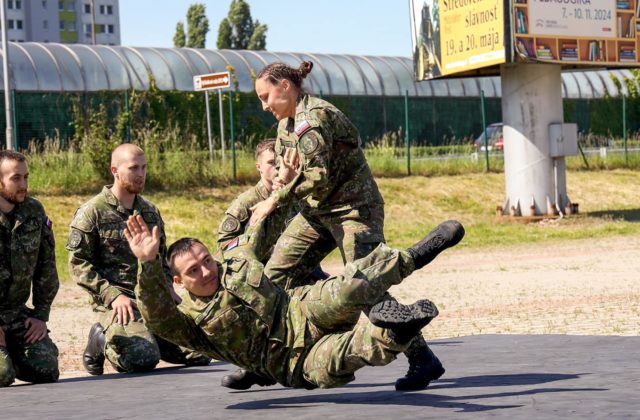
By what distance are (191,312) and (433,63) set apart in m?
19.7

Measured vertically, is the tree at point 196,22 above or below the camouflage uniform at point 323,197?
above

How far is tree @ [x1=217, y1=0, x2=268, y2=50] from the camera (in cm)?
10262

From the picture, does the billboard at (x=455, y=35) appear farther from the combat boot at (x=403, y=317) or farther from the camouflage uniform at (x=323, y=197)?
the combat boot at (x=403, y=317)

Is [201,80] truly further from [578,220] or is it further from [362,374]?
[362,374]

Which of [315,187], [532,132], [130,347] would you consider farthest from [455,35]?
[315,187]

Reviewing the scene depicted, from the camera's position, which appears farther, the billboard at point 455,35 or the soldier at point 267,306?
the billboard at point 455,35

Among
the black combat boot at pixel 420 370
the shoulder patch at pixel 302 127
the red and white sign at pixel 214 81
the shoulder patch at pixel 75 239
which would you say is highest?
the red and white sign at pixel 214 81

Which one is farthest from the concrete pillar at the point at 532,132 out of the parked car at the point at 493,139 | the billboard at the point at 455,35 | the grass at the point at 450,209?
Result: the parked car at the point at 493,139

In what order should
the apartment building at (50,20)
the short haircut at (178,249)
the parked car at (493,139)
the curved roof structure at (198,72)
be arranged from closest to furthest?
the short haircut at (178,249) < the curved roof structure at (198,72) < the parked car at (493,139) < the apartment building at (50,20)

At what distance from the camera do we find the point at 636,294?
534 inches

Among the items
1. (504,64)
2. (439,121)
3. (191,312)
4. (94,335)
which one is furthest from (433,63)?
(191,312)

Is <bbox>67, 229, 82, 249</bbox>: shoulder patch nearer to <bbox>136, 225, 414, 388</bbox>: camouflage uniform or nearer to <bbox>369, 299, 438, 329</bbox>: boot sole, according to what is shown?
<bbox>136, 225, 414, 388</bbox>: camouflage uniform

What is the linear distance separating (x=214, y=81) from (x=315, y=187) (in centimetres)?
1933

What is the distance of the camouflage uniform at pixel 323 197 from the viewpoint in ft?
23.7
